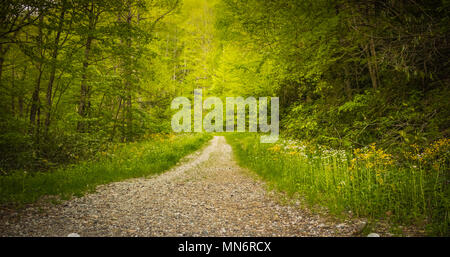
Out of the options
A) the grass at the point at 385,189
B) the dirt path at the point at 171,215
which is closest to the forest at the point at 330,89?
the grass at the point at 385,189

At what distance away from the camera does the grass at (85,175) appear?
208 inches

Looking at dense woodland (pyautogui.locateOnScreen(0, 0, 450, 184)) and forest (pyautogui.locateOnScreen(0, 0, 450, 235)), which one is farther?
dense woodland (pyautogui.locateOnScreen(0, 0, 450, 184))

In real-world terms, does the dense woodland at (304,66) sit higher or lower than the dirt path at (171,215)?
higher

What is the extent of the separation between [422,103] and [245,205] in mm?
5208

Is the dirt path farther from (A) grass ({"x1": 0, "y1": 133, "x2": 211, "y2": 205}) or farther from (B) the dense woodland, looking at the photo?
(B) the dense woodland

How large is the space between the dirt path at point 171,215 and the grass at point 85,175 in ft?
1.96

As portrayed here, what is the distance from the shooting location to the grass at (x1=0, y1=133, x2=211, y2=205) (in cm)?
529

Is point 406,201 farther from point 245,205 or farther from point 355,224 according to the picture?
point 245,205

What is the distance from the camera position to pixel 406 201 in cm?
368

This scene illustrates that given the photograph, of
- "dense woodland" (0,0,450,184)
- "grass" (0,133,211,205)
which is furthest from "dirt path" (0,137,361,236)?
"dense woodland" (0,0,450,184)

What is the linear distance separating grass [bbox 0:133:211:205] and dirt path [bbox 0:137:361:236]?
0.60 m

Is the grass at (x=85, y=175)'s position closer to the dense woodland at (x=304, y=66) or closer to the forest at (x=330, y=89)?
the forest at (x=330, y=89)

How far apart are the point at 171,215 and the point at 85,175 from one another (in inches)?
180

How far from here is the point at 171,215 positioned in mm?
4551
